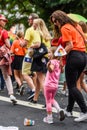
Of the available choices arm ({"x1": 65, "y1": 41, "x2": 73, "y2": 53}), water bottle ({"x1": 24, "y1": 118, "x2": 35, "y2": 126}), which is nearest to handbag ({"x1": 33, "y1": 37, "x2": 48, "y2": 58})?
arm ({"x1": 65, "y1": 41, "x2": 73, "y2": 53})

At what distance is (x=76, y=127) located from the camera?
23.6 ft

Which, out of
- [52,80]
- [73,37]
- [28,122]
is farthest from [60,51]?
[28,122]

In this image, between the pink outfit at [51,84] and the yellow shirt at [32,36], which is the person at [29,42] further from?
the pink outfit at [51,84]

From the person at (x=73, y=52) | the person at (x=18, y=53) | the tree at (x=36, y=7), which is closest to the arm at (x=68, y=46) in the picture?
the person at (x=73, y=52)

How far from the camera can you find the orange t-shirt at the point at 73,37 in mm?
7266

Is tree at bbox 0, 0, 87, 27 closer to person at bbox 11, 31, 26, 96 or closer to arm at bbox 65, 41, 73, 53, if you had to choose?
person at bbox 11, 31, 26, 96

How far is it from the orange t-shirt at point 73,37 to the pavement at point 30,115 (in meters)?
1.22

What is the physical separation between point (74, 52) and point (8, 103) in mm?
2472

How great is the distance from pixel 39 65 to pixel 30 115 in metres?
1.10

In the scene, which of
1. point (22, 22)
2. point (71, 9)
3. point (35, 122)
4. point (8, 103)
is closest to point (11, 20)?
point (22, 22)

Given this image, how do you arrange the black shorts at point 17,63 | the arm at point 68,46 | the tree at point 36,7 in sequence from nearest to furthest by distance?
the arm at point 68,46 → the black shorts at point 17,63 → the tree at point 36,7

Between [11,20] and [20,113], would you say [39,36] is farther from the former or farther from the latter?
[11,20]

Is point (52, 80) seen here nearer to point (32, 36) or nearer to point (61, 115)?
point (61, 115)

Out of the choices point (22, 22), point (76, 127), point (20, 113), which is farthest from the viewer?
point (22, 22)
